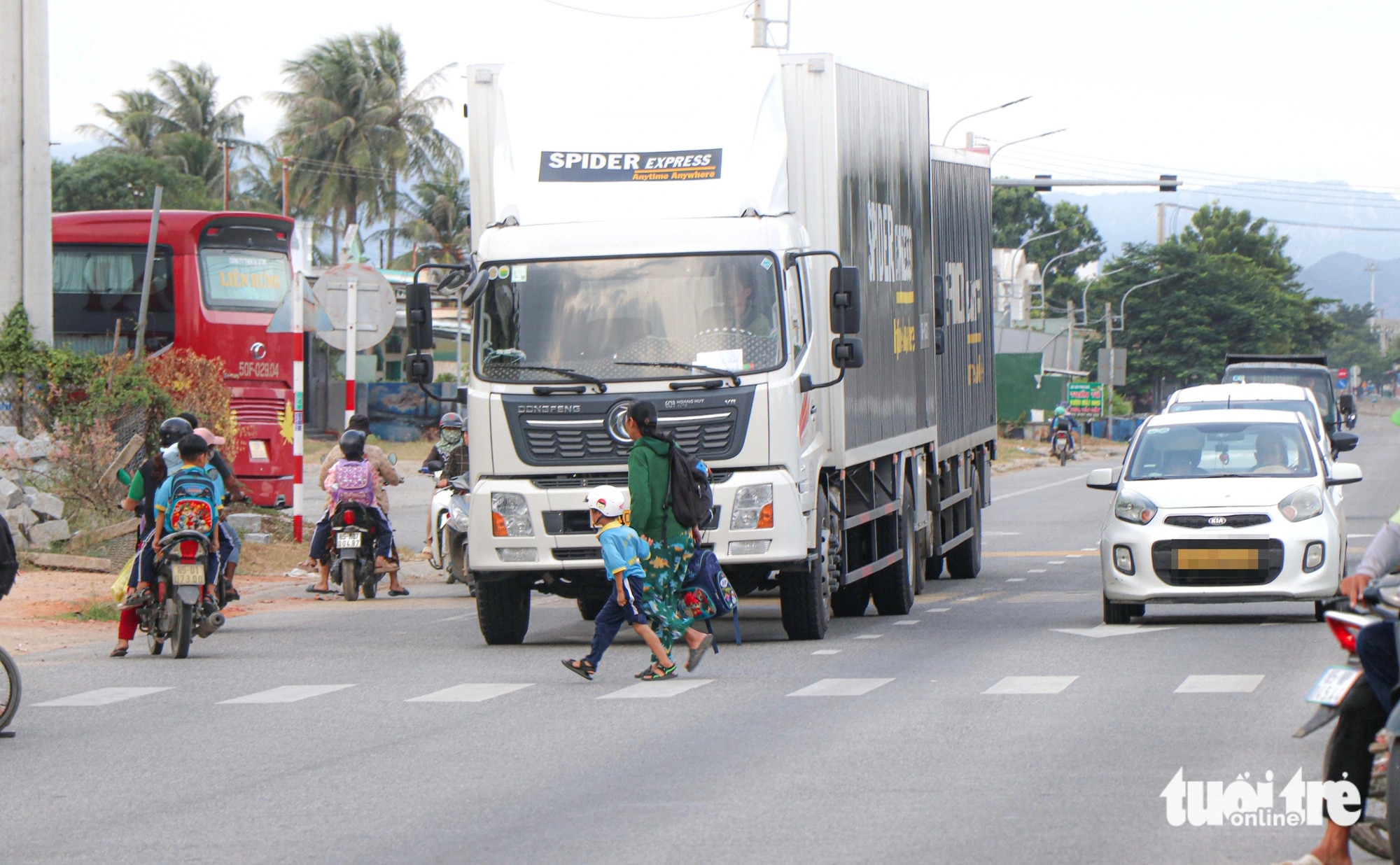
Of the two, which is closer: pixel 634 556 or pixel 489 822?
pixel 489 822

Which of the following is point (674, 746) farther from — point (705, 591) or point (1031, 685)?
point (705, 591)

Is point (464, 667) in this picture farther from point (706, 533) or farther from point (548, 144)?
point (548, 144)

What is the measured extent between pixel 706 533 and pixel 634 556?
138 cm

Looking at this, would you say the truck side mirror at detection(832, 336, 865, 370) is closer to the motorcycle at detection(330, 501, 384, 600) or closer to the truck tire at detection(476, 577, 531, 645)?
the truck tire at detection(476, 577, 531, 645)

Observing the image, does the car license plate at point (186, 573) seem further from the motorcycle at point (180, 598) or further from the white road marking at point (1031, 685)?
the white road marking at point (1031, 685)

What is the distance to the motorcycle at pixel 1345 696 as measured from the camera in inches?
239

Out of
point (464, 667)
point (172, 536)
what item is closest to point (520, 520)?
point (464, 667)

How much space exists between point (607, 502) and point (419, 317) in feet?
8.52

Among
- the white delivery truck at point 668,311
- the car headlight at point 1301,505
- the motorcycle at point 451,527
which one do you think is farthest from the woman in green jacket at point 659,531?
the motorcycle at point 451,527

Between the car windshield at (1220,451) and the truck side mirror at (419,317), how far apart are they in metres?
5.38

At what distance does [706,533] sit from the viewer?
13008mm

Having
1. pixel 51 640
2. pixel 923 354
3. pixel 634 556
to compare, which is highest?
pixel 923 354

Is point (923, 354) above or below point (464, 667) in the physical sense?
above

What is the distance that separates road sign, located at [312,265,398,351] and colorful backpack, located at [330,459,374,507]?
3.13m
